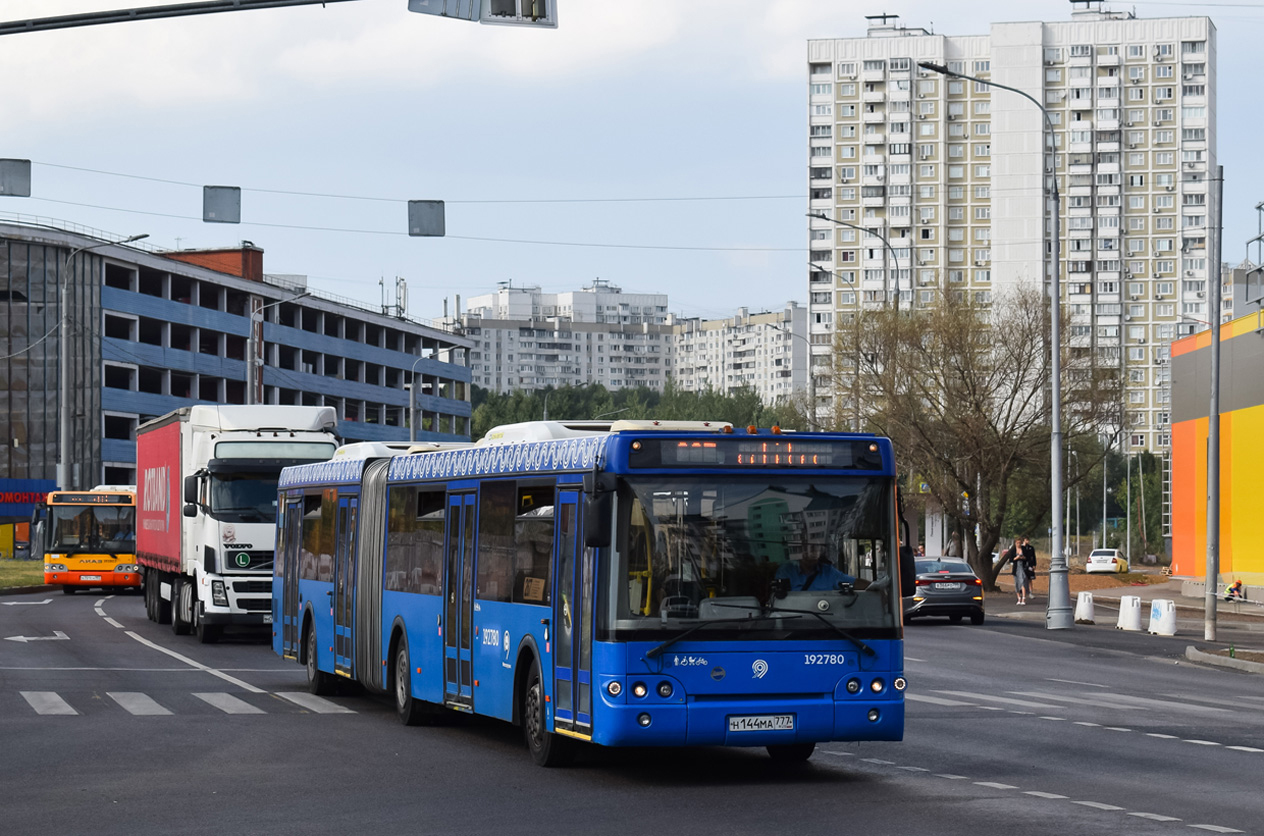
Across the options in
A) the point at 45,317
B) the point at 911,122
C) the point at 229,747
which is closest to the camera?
the point at 229,747

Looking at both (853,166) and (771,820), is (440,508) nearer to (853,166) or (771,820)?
(771,820)

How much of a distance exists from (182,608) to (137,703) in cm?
1209

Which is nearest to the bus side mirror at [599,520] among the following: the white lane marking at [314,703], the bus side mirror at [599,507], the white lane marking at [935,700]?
the bus side mirror at [599,507]

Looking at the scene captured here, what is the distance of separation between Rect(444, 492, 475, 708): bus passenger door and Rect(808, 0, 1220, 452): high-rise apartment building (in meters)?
127

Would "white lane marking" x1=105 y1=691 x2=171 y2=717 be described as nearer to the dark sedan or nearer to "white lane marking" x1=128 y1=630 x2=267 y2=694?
"white lane marking" x1=128 y1=630 x2=267 y2=694

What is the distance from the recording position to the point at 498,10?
46.8 feet

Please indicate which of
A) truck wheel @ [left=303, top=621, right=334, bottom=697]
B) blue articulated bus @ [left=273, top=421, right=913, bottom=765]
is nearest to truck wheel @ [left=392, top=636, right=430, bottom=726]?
blue articulated bus @ [left=273, top=421, right=913, bottom=765]

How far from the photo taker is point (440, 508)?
51.9 feet

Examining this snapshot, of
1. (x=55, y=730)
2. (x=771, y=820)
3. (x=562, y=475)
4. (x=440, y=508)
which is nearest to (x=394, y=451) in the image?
(x=440, y=508)

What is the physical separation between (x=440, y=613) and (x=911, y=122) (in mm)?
134492

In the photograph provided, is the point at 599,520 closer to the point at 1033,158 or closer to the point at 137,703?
the point at 137,703

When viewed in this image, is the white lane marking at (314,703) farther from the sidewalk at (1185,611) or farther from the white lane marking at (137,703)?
the sidewalk at (1185,611)

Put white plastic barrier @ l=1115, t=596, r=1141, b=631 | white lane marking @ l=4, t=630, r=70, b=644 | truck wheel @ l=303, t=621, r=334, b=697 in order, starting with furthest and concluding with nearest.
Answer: white plastic barrier @ l=1115, t=596, r=1141, b=631, white lane marking @ l=4, t=630, r=70, b=644, truck wheel @ l=303, t=621, r=334, b=697

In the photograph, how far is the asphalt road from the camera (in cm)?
1047
